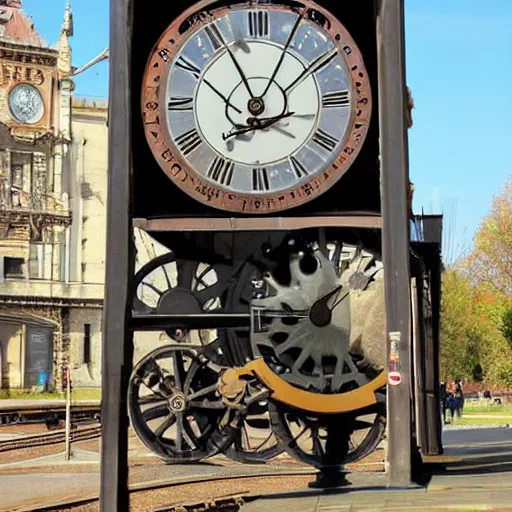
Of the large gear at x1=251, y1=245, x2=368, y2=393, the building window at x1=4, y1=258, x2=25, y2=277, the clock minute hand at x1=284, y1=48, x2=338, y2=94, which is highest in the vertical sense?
the building window at x1=4, y1=258, x2=25, y2=277

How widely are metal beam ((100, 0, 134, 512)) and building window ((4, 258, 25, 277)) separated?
42188mm

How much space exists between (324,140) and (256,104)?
0.82 metres

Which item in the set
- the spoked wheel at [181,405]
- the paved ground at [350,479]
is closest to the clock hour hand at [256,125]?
the spoked wheel at [181,405]

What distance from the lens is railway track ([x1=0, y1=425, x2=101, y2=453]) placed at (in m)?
25.0

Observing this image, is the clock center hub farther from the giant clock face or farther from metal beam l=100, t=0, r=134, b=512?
metal beam l=100, t=0, r=134, b=512

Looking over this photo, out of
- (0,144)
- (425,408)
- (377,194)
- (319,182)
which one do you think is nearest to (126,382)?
(319,182)

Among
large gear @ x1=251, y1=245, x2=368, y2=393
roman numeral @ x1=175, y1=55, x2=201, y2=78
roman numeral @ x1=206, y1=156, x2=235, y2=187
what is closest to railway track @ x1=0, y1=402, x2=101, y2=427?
large gear @ x1=251, y1=245, x2=368, y2=393

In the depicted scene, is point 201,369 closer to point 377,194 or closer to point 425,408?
point 377,194

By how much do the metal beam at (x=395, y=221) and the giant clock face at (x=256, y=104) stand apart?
0.84 m

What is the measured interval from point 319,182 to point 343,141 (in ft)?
1.61

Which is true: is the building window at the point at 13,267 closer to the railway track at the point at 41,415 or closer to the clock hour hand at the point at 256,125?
the railway track at the point at 41,415

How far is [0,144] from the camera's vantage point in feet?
177

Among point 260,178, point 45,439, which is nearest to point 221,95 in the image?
point 260,178

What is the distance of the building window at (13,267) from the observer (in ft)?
175
